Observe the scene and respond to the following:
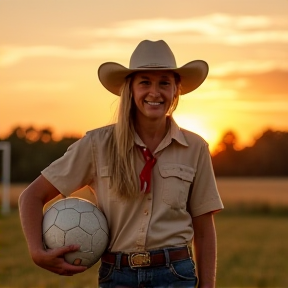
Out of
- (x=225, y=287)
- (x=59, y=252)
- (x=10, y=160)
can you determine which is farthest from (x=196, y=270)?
(x=10, y=160)

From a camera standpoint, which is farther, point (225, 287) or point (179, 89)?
point (225, 287)

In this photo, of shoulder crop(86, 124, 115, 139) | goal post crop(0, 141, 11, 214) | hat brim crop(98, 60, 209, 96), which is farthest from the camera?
goal post crop(0, 141, 11, 214)

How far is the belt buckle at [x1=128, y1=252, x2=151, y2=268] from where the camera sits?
5723 mm

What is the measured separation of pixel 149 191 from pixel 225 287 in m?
8.24

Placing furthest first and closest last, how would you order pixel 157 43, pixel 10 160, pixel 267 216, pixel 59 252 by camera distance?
pixel 10 160 → pixel 267 216 → pixel 157 43 → pixel 59 252

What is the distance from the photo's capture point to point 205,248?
612cm

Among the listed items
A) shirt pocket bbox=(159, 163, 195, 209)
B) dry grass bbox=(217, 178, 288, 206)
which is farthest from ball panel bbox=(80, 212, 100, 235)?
dry grass bbox=(217, 178, 288, 206)

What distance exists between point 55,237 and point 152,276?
611 millimetres

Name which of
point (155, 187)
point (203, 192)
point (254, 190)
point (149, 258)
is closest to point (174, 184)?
point (155, 187)

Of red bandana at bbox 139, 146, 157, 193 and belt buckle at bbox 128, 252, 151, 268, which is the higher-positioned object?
red bandana at bbox 139, 146, 157, 193

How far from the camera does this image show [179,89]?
6160 mm

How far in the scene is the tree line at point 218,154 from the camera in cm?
4853

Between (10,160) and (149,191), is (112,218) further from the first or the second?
(10,160)

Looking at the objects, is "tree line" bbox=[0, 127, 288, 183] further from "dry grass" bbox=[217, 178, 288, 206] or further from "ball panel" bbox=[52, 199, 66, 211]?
"ball panel" bbox=[52, 199, 66, 211]
